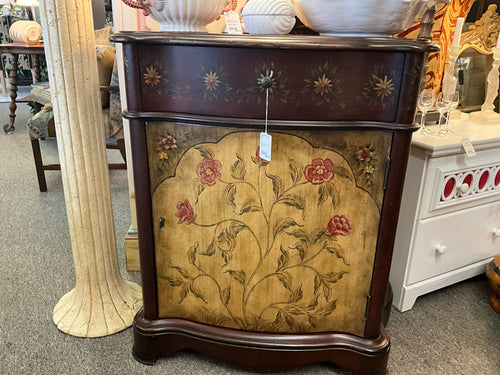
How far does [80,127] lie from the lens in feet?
4.37

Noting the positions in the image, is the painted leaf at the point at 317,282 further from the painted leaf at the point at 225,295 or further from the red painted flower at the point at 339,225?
the painted leaf at the point at 225,295

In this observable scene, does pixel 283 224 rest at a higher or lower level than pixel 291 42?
lower

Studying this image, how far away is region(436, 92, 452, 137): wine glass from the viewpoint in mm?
1525

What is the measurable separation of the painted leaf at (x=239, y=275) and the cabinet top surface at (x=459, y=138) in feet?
2.37

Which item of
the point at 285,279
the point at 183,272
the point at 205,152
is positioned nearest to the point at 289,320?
the point at 285,279

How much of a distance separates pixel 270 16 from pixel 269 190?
0.46 m

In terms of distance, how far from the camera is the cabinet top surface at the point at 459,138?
1.42 m

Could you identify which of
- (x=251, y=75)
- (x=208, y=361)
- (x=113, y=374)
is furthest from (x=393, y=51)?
(x=113, y=374)

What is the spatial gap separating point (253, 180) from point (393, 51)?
46 centimetres

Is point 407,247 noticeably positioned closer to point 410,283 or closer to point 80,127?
point 410,283

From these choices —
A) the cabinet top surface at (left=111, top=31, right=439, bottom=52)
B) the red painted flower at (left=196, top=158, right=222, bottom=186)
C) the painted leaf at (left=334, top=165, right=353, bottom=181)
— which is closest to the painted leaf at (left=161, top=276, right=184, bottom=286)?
the red painted flower at (left=196, top=158, right=222, bottom=186)

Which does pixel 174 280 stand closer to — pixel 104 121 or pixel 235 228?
pixel 235 228

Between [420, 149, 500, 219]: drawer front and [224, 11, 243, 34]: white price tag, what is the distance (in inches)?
30.3

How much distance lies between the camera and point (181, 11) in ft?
3.65
